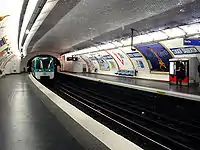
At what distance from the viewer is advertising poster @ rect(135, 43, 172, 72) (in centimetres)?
1693

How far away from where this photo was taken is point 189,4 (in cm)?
716

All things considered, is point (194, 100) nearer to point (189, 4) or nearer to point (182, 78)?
point (189, 4)

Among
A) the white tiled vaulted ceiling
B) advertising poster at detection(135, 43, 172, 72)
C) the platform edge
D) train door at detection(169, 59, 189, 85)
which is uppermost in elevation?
the white tiled vaulted ceiling

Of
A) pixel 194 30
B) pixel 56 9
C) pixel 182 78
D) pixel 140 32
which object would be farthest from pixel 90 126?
pixel 182 78

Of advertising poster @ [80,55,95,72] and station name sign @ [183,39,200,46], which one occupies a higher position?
station name sign @ [183,39,200,46]

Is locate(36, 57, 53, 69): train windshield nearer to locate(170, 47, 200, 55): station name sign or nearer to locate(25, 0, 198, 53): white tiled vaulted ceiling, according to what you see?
locate(170, 47, 200, 55): station name sign

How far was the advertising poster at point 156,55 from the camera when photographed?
16.9 metres

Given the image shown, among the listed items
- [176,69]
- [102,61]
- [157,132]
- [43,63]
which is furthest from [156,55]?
[43,63]

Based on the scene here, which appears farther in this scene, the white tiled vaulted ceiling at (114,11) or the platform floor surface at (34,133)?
the white tiled vaulted ceiling at (114,11)

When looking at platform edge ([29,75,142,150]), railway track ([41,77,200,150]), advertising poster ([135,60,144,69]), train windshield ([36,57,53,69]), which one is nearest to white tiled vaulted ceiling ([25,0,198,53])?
platform edge ([29,75,142,150])

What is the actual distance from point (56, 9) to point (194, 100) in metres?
6.51

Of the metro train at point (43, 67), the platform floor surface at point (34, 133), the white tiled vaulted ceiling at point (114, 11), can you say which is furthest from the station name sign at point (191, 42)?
the metro train at point (43, 67)

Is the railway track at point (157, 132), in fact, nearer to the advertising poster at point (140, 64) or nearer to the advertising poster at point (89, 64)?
the advertising poster at point (140, 64)

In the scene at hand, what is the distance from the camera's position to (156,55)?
17953mm
